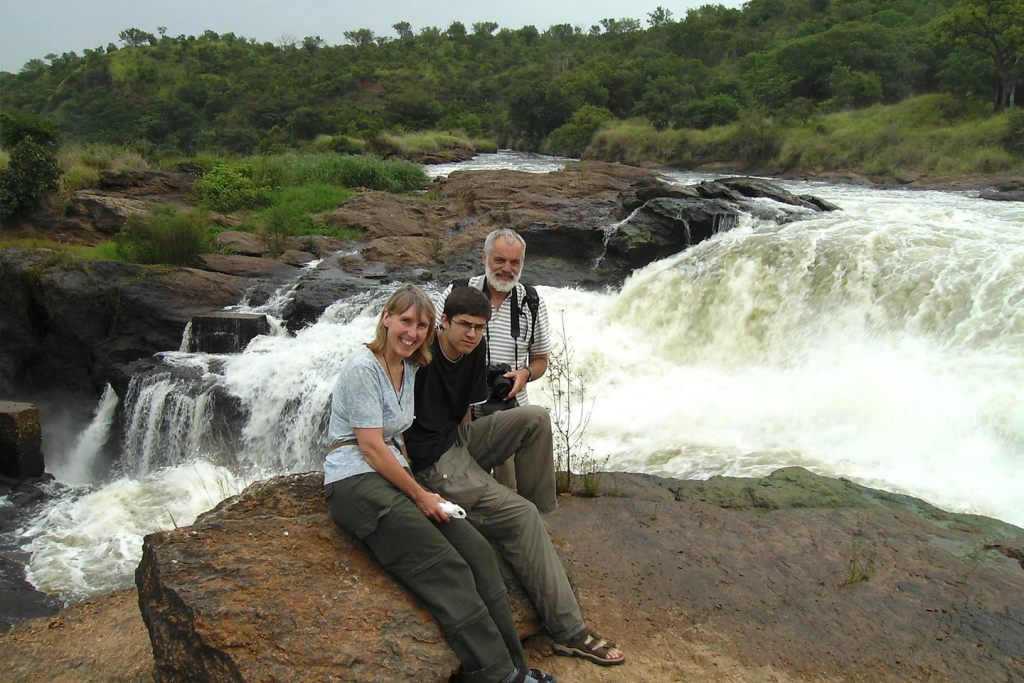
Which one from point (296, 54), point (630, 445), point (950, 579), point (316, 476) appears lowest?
point (630, 445)

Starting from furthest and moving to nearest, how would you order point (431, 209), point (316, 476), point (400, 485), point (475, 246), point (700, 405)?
point (431, 209)
point (475, 246)
point (700, 405)
point (316, 476)
point (400, 485)

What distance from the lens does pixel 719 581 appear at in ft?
11.3

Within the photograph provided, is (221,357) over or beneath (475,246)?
beneath

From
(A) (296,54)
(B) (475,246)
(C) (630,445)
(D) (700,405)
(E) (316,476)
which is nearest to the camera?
(E) (316,476)

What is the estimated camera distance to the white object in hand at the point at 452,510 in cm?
263

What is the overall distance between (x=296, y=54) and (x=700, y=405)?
73.4 metres

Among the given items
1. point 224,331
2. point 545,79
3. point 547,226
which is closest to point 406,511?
point 224,331

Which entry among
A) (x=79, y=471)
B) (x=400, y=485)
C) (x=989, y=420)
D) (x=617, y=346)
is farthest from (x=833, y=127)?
(x=400, y=485)

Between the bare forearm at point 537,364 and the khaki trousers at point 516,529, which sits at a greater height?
the bare forearm at point 537,364

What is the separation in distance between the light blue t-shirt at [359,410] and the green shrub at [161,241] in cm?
1012

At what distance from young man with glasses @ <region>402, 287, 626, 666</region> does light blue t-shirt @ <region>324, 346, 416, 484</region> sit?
0.20 metres

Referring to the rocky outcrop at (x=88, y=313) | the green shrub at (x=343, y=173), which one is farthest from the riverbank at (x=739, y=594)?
the green shrub at (x=343, y=173)

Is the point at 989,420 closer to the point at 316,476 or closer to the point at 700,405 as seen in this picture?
the point at 700,405

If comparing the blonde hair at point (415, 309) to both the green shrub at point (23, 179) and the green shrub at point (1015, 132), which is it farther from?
the green shrub at point (1015, 132)
